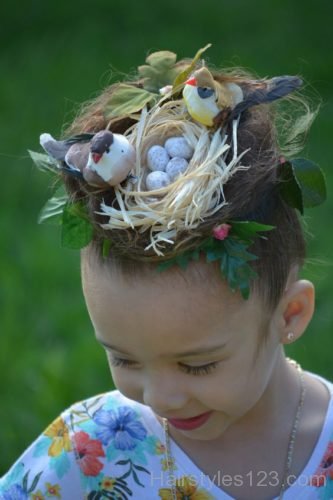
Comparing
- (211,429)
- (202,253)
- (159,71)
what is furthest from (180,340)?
(159,71)

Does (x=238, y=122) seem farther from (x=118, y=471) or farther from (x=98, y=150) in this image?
(x=118, y=471)

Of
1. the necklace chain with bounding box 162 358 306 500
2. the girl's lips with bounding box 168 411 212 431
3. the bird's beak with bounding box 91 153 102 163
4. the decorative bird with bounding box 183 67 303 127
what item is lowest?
the necklace chain with bounding box 162 358 306 500

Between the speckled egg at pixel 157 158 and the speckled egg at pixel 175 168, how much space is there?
1 centimetres

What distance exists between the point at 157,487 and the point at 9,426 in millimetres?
1528

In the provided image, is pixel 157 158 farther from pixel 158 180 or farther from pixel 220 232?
pixel 220 232

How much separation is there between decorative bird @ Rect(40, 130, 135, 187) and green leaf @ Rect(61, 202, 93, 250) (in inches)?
3.7

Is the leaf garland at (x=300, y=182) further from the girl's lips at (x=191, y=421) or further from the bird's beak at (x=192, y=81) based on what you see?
the girl's lips at (x=191, y=421)

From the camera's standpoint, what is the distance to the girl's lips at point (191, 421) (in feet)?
7.69

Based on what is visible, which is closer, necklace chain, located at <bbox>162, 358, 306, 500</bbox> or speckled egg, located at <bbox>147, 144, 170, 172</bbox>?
speckled egg, located at <bbox>147, 144, 170, 172</bbox>

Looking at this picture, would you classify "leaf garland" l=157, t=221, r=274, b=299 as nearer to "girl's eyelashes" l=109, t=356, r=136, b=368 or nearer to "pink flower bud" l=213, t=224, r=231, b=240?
"pink flower bud" l=213, t=224, r=231, b=240

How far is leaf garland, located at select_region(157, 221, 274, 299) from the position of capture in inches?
85.8

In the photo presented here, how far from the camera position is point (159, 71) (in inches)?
94.4

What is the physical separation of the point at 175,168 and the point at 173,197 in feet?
0.24

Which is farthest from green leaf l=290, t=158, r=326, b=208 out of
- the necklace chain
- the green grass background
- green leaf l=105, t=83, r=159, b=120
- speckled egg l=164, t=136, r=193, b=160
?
the green grass background
